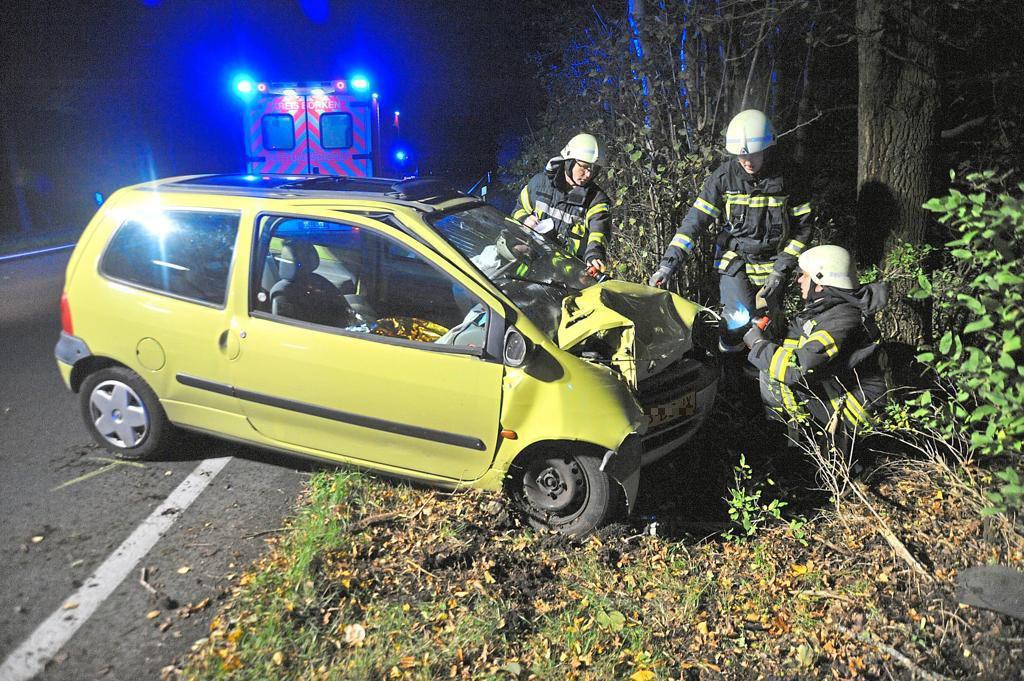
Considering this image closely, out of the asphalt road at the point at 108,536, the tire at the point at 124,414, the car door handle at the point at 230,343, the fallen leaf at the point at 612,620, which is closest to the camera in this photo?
the asphalt road at the point at 108,536

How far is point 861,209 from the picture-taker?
215 inches

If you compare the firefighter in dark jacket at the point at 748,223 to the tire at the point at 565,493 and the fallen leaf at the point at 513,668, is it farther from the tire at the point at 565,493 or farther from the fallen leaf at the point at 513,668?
the fallen leaf at the point at 513,668

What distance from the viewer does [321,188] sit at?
4.22m

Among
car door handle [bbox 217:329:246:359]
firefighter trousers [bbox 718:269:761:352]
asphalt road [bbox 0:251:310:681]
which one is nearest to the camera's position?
asphalt road [bbox 0:251:310:681]

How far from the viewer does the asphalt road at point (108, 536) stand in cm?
297

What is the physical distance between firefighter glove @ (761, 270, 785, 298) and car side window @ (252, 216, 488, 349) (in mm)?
2066

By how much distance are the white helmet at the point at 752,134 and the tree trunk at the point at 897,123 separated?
3.05 ft

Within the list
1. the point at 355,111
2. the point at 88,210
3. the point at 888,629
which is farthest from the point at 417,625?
the point at 88,210

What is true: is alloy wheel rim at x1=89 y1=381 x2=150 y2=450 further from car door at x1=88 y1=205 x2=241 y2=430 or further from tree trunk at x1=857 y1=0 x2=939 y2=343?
tree trunk at x1=857 y1=0 x2=939 y2=343

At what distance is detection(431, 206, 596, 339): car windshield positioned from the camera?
400cm

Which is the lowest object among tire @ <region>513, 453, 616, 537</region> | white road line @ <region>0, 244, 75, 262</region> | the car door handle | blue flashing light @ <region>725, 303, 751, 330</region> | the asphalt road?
white road line @ <region>0, 244, 75, 262</region>

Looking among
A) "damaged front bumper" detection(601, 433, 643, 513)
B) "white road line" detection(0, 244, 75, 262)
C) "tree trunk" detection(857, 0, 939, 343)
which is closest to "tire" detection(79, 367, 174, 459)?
"damaged front bumper" detection(601, 433, 643, 513)

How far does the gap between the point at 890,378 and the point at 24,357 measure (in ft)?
21.5

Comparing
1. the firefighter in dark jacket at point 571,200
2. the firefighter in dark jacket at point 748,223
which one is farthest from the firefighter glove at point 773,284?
the firefighter in dark jacket at point 571,200
